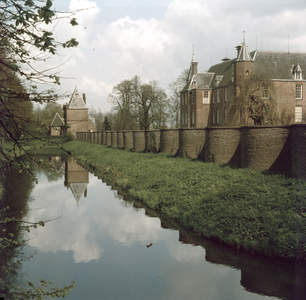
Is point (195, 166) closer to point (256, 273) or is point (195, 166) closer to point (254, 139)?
point (254, 139)

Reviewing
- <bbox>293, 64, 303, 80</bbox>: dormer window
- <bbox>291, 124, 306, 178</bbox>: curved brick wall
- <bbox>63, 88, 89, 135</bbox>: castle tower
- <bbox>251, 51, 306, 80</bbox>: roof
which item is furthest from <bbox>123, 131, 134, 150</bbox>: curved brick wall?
<bbox>63, 88, 89, 135</bbox>: castle tower

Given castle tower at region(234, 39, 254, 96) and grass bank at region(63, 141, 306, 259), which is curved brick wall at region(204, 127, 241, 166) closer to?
grass bank at region(63, 141, 306, 259)

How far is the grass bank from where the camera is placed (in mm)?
8305

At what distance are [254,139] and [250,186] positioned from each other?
8.98 ft

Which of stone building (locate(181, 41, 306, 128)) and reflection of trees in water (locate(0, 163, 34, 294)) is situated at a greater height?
stone building (locate(181, 41, 306, 128))

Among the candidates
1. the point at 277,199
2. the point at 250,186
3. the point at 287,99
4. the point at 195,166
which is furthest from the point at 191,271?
the point at 287,99

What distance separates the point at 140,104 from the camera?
200 feet

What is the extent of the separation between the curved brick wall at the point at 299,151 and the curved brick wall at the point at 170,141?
1109 cm

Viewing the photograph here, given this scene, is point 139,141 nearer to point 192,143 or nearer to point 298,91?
point 192,143

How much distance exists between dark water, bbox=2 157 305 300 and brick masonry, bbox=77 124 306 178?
4.05 m

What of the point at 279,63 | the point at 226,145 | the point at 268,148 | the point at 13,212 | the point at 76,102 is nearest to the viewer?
the point at 13,212

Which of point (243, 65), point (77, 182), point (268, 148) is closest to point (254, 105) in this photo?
point (268, 148)

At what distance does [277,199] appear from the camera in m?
9.46

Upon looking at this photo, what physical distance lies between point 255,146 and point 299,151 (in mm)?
2265
